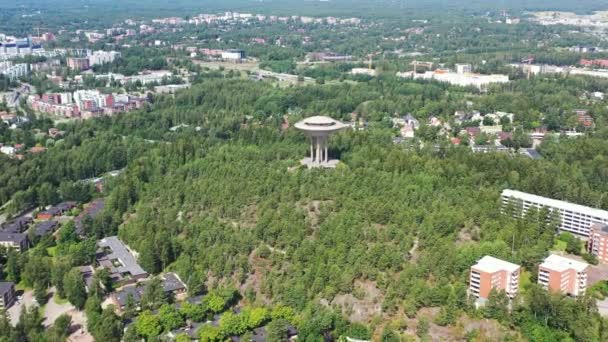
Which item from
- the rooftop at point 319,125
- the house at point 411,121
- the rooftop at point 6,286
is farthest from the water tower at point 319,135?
the house at point 411,121

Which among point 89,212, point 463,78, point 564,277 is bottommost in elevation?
point 89,212

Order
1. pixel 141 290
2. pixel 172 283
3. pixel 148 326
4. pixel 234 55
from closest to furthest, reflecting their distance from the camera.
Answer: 1. pixel 148 326
2. pixel 141 290
3. pixel 172 283
4. pixel 234 55

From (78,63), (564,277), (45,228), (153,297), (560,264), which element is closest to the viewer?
(564,277)

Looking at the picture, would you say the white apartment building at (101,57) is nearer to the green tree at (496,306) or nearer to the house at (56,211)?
the house at (56,211)

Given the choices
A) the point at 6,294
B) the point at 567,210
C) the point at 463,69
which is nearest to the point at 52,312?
the point at 6,294

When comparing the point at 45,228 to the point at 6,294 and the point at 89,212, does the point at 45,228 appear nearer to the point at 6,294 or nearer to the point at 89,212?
the point at 89,212

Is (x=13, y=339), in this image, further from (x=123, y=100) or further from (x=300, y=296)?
(x=123, y=100)

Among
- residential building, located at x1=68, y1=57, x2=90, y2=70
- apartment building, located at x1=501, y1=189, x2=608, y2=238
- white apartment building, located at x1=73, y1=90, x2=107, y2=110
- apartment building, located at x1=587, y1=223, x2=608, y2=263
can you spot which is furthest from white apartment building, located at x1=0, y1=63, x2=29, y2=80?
apartment building, located at x1=587, y1=223, x2=608, y2=263
